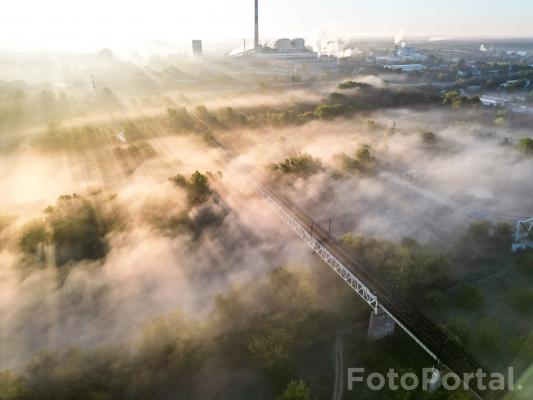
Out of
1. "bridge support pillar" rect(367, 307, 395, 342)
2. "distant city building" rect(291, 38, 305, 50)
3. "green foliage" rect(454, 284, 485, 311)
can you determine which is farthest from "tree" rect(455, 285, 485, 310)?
"distant city building" rect(291, 38, 305, 50)

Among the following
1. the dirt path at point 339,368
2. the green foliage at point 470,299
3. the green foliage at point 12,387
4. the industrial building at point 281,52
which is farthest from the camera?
the industrial building at point 281,52

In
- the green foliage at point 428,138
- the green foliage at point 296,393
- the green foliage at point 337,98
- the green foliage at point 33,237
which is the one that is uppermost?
the green foliage at point 337,98

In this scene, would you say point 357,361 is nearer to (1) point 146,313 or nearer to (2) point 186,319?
(2) point 186,319

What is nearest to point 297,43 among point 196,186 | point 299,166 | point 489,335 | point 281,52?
point 281,52

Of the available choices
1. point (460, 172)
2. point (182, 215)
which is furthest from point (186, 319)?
point (460, 172)

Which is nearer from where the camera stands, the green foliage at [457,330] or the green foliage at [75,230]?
the green foliage at [457,330]

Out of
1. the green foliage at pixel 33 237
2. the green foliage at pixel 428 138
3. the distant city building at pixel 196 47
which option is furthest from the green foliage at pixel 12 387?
the distant city building at pixel 196 47

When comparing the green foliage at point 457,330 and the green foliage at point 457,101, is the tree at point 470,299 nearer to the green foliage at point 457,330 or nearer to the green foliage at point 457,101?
the green foliage at point 457,330
